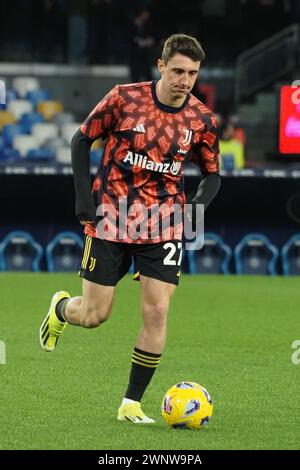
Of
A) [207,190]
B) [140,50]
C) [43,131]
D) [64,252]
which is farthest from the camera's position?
[140,50]

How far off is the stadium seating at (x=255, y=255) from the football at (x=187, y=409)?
12.3 m

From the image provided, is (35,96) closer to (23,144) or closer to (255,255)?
(23,144)

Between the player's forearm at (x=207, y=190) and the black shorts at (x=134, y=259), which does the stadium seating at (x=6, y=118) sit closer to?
the player's forearm at (x=207, y=190)

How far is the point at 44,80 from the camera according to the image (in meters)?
24.3

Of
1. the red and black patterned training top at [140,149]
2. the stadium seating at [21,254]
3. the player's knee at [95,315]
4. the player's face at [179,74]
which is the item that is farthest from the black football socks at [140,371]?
the stadium seating at [21,254]

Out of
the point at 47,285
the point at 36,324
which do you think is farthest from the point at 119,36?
the point at 36,324

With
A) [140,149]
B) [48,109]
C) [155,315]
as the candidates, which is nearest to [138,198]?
[140,149]

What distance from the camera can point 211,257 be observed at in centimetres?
1961

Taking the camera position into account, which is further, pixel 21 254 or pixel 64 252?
pixel 64 252

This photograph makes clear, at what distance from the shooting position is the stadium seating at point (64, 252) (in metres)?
19.2

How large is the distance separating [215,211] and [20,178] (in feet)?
10.2

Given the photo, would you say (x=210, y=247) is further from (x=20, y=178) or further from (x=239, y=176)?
(x=20, y=178)

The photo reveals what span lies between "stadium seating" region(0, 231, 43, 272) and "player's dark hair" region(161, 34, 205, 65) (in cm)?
1206

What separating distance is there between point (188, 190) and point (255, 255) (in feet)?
5.16
